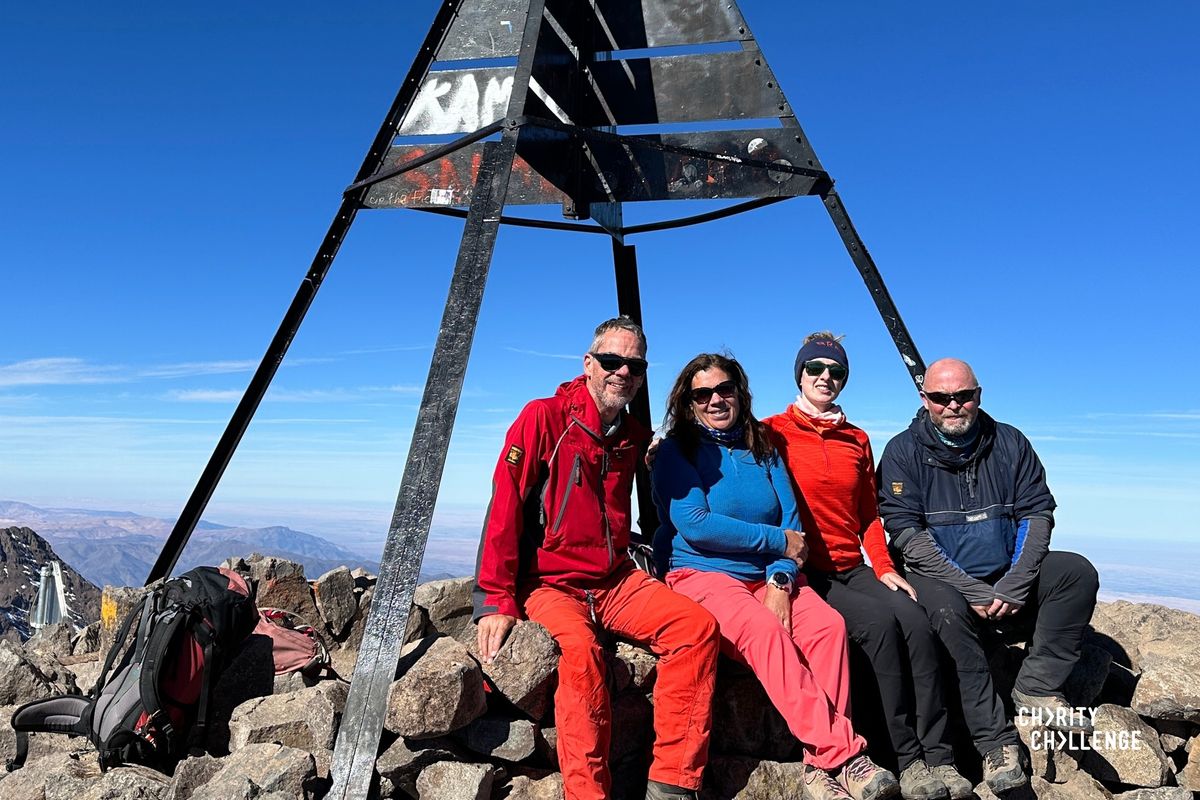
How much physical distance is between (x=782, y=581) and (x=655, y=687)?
92 cm

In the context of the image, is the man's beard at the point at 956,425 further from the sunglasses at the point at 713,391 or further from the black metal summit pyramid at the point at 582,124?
the sunglasses at the point at 713,391

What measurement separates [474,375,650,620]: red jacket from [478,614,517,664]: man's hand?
3.1 inches

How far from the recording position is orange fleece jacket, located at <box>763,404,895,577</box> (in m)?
5.07

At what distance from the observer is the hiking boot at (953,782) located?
411 centimetres

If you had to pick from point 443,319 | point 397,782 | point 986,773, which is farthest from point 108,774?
point 986,773

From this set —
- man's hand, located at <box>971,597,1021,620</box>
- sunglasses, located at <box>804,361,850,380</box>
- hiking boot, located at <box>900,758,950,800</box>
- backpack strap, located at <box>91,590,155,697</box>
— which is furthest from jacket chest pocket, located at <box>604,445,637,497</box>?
backpack strap, located at <box>91,590,155,697</box>

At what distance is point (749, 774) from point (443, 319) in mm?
2776

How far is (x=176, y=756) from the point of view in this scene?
14.3 feet

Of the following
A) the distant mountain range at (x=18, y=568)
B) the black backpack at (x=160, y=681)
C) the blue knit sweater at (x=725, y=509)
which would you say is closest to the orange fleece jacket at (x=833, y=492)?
the blue knit sweater at (x=725, y=509)

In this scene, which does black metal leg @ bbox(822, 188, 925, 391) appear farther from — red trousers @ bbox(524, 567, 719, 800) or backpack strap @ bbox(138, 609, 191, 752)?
backpack strap @ bbox(138, 609, 191, 752)

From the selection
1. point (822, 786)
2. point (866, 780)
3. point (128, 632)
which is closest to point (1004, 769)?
point (866, 780)

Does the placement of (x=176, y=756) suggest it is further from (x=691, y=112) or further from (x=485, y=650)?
(x=691, y=112)

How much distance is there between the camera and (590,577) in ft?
14.8

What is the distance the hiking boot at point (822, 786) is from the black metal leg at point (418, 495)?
1977 millimetres
